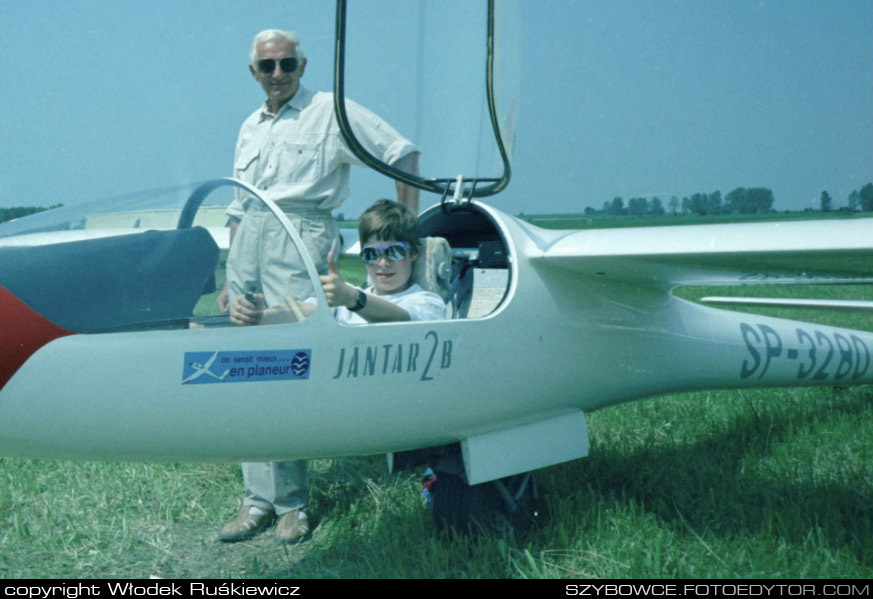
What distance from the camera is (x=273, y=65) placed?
12.2 ft

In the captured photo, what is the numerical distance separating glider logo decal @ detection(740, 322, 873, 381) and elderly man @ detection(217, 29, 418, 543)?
199 cm

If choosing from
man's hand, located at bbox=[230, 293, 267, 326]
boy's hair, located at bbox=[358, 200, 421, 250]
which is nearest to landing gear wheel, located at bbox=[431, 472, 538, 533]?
boy's hair, located at bbox=[358, 200, 421, 250]

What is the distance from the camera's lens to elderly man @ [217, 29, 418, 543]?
12.1 ft

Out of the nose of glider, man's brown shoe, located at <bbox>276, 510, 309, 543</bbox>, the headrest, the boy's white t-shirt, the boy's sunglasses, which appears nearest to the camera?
the nose of glider

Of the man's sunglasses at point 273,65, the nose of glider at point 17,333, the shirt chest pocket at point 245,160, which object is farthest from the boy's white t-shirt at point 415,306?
the man's sunglasses at point 273,65

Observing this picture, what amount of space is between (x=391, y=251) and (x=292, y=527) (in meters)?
1.47

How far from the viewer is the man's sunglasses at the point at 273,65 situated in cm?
373

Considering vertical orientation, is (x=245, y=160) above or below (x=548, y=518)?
above

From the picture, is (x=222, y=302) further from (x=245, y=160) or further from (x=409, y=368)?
(x=245, y=160)

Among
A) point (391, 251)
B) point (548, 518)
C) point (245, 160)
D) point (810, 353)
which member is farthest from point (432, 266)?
point (810, 353)

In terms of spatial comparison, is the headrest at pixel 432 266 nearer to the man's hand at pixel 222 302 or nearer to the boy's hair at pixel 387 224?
the boy's hair at pixel 387 224

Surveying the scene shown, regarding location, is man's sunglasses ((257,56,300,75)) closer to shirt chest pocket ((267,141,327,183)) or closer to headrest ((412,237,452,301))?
shirt chest pocket ((267,141,327,183))

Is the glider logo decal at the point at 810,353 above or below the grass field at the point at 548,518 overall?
above

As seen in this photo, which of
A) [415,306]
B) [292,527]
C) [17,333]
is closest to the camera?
[17,333]
